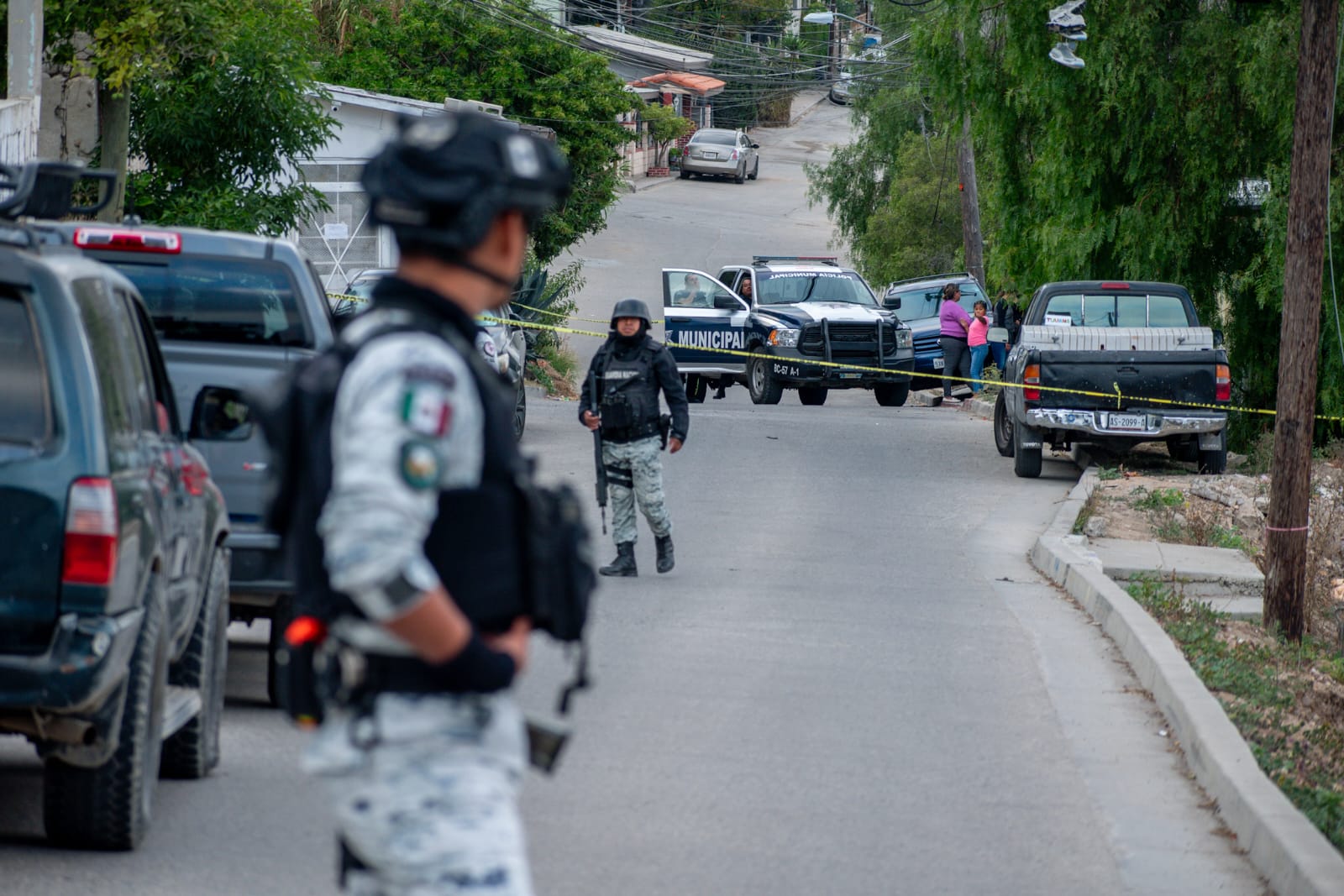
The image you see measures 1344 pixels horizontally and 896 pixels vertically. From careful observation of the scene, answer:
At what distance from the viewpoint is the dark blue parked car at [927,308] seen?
107 ft

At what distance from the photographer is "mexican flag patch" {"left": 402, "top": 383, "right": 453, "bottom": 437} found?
2.97m

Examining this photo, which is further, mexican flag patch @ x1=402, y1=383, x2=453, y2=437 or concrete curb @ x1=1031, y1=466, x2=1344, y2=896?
concrete curb @ x1=1031, y1=466, x2=1344, y2=896

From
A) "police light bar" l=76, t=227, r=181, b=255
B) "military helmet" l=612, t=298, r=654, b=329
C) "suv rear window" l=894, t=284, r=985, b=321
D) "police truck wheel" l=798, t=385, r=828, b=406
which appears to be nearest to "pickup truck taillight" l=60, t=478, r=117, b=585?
"police light bar" l=76, t=227, r=181, b=255

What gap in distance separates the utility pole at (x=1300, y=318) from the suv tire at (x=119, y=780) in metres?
8.07

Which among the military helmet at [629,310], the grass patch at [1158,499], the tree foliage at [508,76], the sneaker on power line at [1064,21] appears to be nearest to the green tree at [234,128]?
the military helmet at [629,310]

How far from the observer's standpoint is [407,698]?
3127 mm

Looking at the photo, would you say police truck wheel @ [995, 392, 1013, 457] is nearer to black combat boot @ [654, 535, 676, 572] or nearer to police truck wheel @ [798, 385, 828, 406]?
police truck wheel @ [798, 385, 828, 406]

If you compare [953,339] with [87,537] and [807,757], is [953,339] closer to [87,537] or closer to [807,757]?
[807,757]

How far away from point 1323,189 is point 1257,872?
6.24 meters

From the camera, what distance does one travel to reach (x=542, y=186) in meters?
3.23

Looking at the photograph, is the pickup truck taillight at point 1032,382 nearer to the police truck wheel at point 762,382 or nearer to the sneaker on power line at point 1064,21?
the sneaker on power line at point 1064,21

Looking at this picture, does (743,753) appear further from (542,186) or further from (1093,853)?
(542,186)

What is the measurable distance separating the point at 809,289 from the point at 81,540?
78.4ft

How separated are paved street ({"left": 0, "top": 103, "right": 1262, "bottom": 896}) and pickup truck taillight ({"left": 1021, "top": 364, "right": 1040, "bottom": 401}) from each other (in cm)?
313
